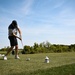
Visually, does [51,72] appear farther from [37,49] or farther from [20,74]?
[37,49]

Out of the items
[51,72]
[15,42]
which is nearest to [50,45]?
[15,42]

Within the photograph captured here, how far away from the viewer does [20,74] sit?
6266 mm

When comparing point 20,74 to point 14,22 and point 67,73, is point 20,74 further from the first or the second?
point 14,22

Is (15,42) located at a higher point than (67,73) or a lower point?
higher

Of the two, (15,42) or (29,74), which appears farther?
(15,42)

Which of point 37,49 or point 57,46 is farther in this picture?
point 57,46

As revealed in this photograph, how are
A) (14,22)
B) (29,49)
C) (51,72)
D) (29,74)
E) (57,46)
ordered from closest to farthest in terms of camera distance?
(29,74)
(51,72)
(14,22)
(29,49)
(57,46)

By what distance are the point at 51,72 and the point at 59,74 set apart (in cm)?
35

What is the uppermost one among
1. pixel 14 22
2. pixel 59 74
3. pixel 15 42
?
pixel 14 22

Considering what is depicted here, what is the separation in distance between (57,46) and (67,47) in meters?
1.88

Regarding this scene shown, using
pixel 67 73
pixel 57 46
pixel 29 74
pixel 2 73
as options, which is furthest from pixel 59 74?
pixel 57 46

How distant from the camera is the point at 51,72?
6633mm

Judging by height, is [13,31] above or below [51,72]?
above

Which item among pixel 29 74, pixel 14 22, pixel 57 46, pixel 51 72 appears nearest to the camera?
pixel 29 74
